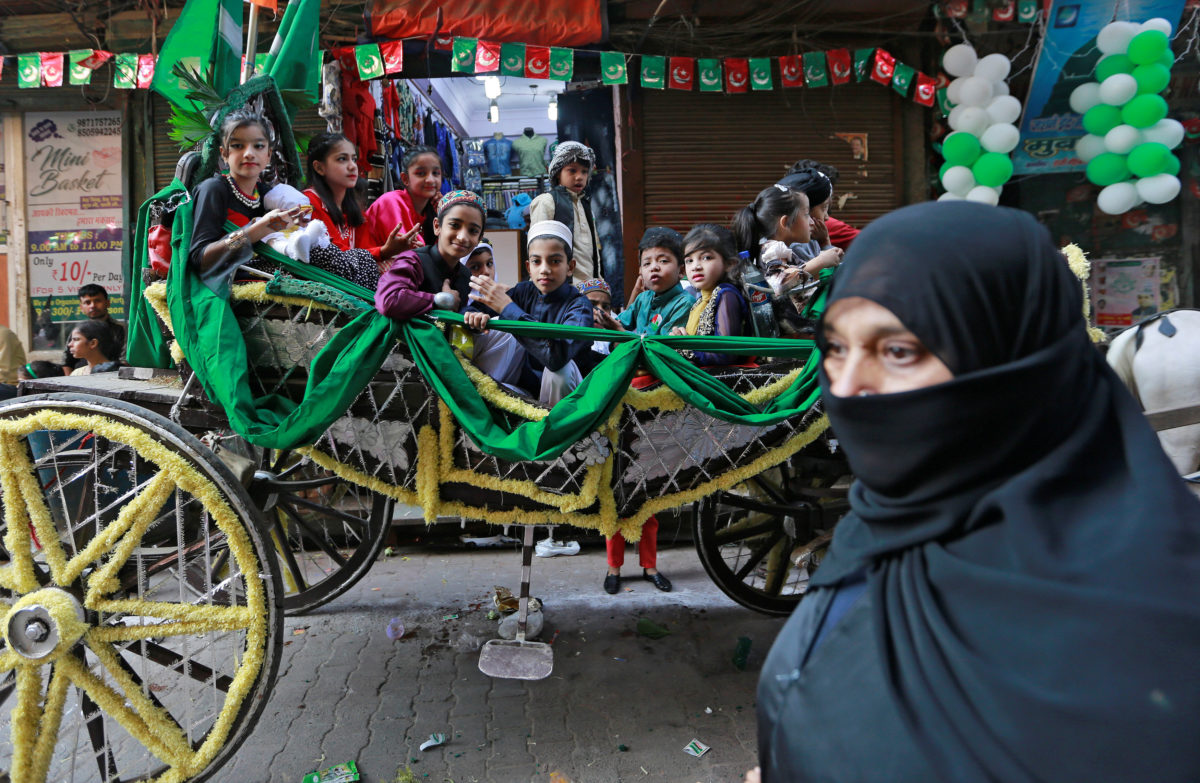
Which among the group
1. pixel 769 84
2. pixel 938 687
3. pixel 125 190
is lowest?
pixel 938 687

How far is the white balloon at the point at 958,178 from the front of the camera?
591cm

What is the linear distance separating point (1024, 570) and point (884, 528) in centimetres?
20

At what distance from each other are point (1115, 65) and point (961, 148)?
50.4 inches

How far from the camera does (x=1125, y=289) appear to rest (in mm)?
6789

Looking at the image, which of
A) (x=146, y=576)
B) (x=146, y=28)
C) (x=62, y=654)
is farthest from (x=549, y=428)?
(x=146, y=28)

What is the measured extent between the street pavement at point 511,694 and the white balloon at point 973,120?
445 cm

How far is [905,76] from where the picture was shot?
6008 millimetres

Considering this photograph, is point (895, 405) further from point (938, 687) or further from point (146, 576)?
point (146, 576)

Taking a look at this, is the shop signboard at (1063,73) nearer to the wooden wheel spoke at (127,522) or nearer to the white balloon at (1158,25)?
the white balloon at (1158,25)

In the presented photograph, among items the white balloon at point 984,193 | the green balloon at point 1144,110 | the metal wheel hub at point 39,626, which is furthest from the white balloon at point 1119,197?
the metal wheel hub at point 39,626

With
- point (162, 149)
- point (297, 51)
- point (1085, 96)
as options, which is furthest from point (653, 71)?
point (162, 149)

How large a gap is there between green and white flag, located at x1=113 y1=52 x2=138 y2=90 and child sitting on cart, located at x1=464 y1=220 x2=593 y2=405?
4568mm

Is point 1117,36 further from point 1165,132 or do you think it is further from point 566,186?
point 566,186

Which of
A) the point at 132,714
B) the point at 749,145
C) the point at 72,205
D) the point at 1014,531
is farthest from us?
the point at 72,205
